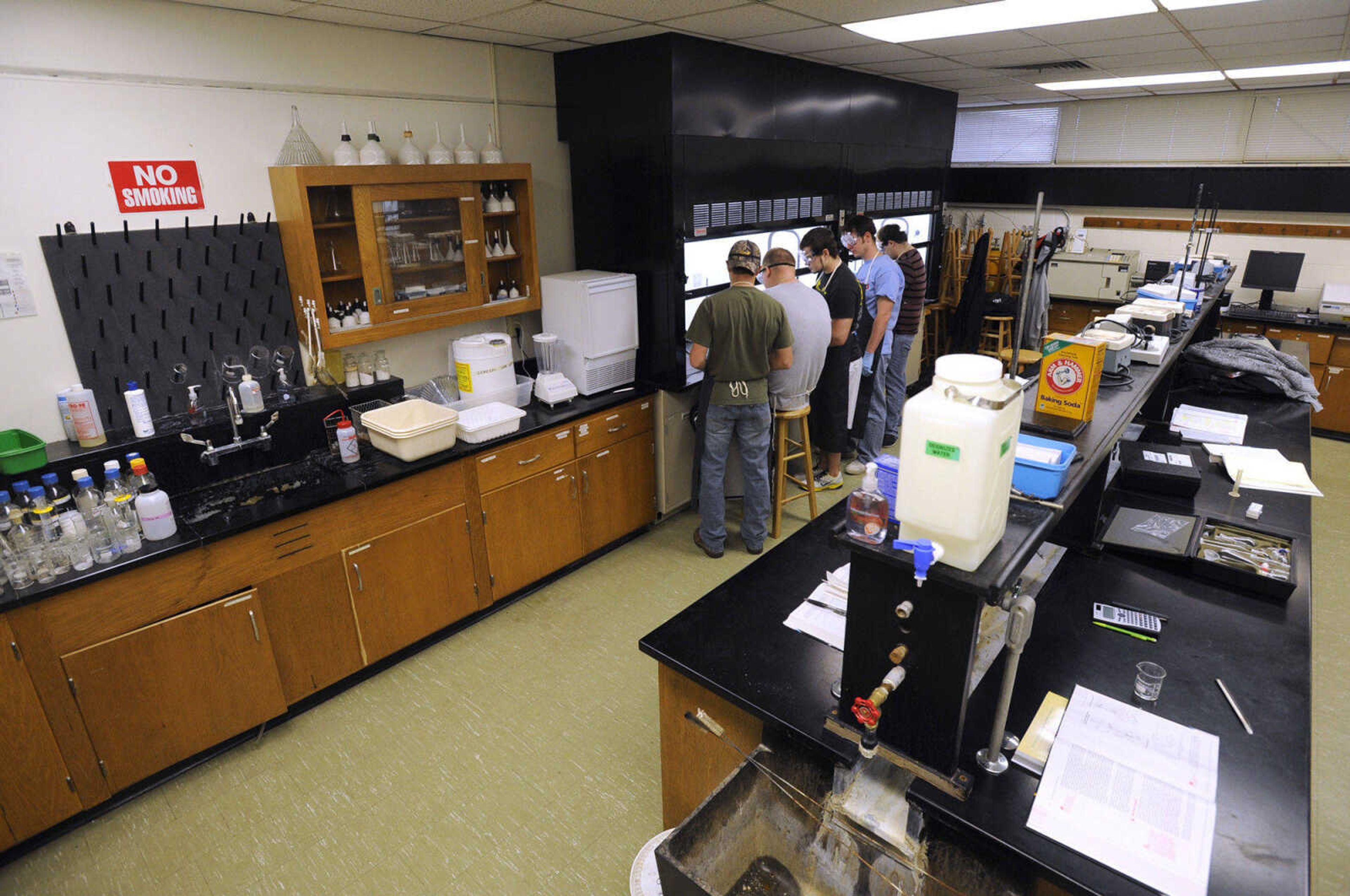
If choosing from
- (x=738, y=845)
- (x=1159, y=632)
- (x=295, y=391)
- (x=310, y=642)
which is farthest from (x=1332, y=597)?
(x=295, y=391)

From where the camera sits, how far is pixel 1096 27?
3.35 metres

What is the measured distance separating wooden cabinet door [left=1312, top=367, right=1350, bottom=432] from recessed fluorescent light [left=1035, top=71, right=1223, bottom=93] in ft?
8.05

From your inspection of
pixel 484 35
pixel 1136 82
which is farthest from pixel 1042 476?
pixel 1136 82

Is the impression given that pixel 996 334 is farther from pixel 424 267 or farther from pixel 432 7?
pixel 432 7

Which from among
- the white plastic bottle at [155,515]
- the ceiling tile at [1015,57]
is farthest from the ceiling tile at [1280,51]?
the white plastic bottle at [155,515]

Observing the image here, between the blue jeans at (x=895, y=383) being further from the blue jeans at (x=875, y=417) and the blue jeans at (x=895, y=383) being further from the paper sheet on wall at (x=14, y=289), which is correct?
the paper sheet on wall at (x=14, y=289)

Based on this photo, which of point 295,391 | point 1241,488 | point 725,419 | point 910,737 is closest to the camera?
point 910,737

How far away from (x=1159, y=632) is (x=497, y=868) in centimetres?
204

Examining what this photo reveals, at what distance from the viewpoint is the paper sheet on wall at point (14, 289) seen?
95.3 inches

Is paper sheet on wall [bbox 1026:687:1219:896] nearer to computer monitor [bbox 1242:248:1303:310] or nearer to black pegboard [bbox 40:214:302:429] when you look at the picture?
black pegboard [bbox 40:214:302:429]

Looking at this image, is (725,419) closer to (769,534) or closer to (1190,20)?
(769,534)

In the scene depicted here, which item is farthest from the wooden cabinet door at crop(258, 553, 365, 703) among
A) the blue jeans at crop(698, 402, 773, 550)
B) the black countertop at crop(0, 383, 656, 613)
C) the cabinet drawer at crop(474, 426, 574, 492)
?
the blue jeans at crop(698, 402, 773, 550)

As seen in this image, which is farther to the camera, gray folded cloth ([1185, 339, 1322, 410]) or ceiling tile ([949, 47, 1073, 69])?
ceiling tile ([949, 47, 1073, 69])

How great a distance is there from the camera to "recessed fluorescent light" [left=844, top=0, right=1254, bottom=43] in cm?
290
